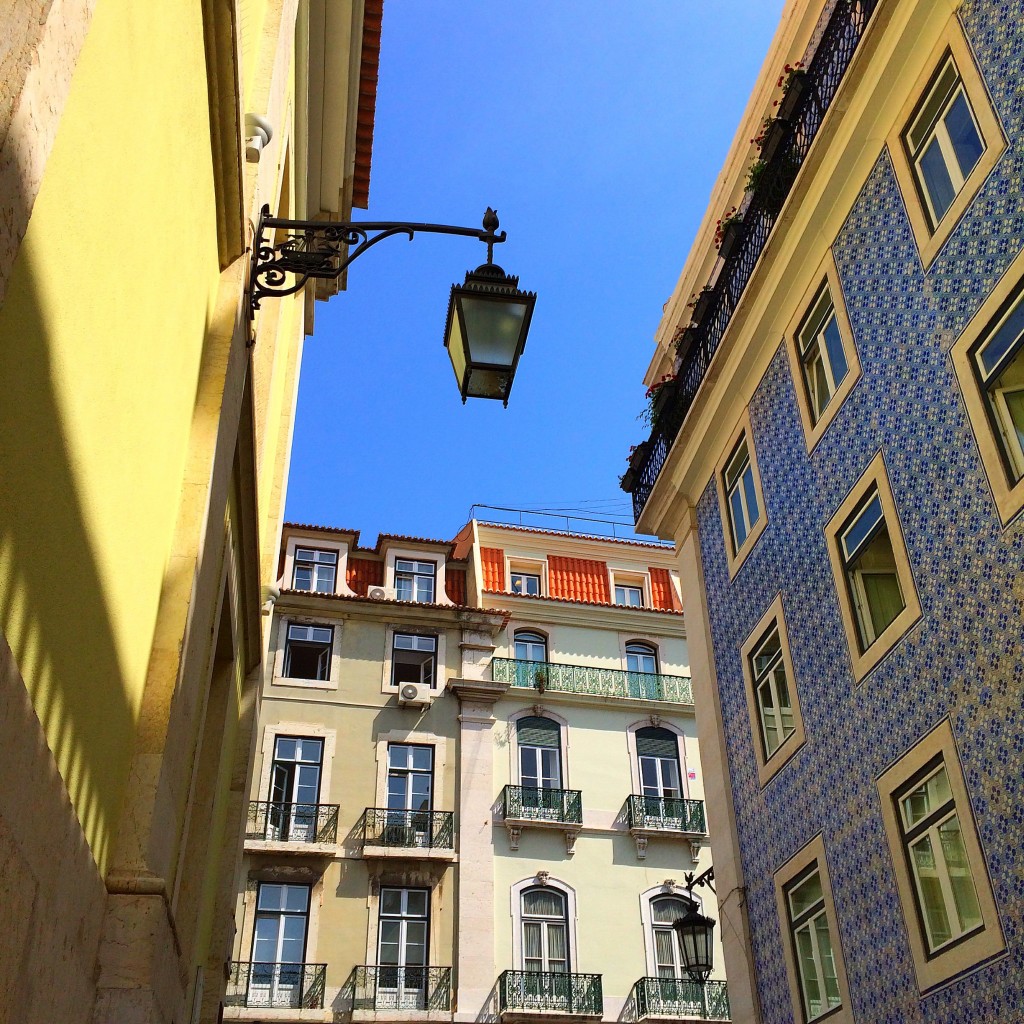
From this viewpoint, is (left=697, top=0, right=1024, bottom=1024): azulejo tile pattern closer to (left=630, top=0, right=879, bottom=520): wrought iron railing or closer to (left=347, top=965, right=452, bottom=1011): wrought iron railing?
(left=630, top=0, right=879, bottom=520): wrought iron railing

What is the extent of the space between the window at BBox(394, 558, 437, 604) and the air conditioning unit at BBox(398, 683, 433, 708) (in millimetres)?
2744

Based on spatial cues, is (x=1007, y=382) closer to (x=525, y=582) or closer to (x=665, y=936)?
(x=665, y=936)

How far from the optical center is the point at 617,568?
27938 mm

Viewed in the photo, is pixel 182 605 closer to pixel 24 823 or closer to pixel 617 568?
pixel 24 823

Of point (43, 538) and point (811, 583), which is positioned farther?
point (811, 583)

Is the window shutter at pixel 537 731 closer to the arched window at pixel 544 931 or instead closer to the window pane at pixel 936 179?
the arched window at pixel 544 931

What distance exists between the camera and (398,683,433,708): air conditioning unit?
23516mm

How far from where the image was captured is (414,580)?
86.6ft

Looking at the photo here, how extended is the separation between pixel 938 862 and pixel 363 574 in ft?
64.1

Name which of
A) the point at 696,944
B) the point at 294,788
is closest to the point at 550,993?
the point at 294,788

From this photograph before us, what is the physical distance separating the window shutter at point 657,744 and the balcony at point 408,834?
473 cm

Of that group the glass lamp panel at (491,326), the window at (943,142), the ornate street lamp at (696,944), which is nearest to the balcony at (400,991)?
the ornate street lamp at (696,944)

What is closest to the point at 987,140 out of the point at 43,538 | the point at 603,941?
the point at 43,538

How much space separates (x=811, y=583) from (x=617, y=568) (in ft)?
58.5
